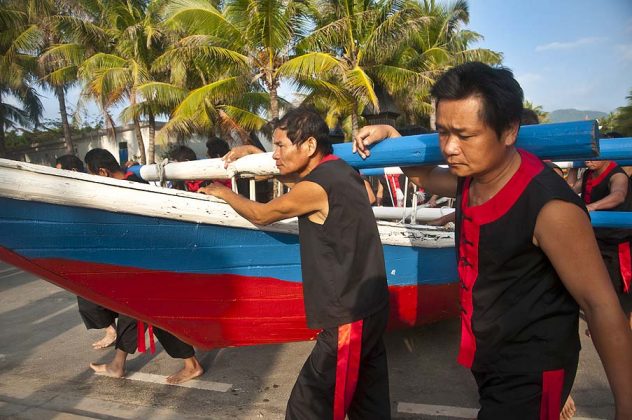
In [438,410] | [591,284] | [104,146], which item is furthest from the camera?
[104,146]

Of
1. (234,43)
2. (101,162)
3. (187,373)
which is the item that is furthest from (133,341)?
(234,43)

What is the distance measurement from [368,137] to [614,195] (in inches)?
95.2

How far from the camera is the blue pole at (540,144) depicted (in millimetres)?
1542

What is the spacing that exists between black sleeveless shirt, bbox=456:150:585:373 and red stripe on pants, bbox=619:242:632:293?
2.92 metres

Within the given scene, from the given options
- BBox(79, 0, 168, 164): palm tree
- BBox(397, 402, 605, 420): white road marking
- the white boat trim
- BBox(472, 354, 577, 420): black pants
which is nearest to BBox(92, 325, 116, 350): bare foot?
the white boat trim

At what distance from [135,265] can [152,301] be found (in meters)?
0.27

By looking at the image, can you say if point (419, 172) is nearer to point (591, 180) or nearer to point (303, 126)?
point (303, 126)

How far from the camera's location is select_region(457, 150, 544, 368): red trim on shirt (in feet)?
4.04

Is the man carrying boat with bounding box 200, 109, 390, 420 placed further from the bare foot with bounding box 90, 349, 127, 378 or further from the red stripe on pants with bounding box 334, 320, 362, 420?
the bare foot with bounding box 90, 349, 127, 378

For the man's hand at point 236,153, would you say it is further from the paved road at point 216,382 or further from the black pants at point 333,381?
the paved road at point 216,382

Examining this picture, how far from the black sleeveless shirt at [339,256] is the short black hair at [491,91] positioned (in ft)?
2.35

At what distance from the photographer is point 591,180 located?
3805 millimetres

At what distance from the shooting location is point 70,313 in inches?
194

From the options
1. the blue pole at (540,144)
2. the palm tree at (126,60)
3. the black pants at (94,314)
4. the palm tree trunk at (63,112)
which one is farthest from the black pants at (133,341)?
the palm tree trunk at (63,112)
